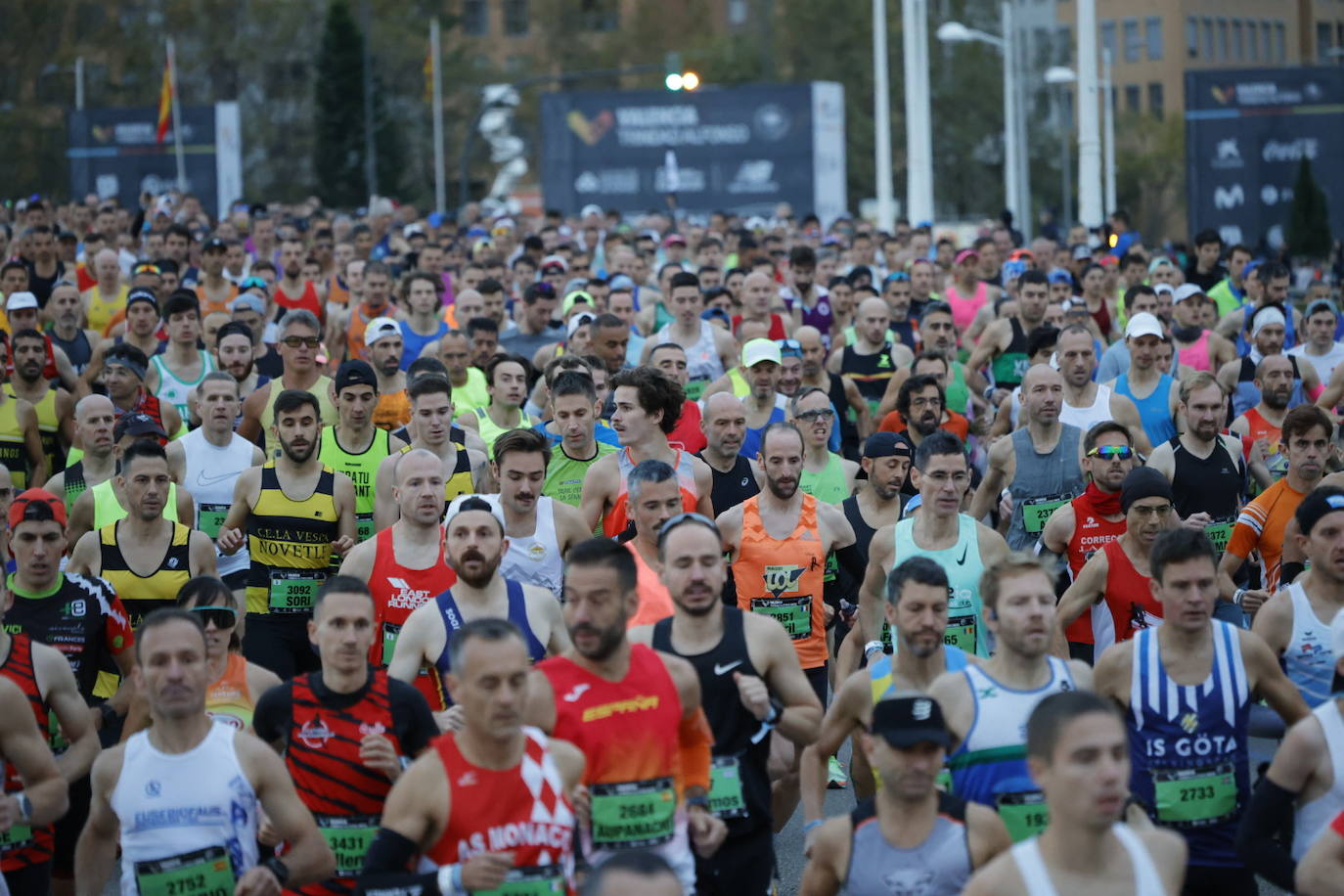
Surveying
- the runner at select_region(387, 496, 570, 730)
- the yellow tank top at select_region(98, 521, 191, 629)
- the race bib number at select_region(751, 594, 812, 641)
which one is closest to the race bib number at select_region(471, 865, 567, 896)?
the runner at select_region(387, 496, 570, 730)

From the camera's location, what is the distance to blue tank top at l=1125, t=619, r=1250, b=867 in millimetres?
6191

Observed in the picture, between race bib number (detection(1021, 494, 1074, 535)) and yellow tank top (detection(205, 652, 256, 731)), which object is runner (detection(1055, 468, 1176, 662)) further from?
yellow tank top (detection(205, 652, 256, 731))

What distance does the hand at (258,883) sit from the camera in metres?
5.68

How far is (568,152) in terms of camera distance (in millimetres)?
40469

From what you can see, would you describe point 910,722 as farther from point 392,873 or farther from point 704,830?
point 392,873

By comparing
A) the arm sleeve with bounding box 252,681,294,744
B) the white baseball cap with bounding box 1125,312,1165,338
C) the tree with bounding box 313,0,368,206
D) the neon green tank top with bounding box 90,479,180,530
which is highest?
the tree with bounding box 313,0,368,206

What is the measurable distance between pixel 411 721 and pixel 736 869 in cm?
113

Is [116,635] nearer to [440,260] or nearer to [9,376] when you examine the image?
[9,376]

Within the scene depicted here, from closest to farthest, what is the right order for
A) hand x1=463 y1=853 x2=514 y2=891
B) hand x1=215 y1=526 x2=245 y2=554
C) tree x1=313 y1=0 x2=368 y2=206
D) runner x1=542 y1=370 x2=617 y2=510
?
hand x1=463 y1=853 x2=514 y2=891, hand x1=215 y1=526 x2=245 y2=554, runner x1=542 y1=370 x2=617 y2=510, tree x1=313 y1=0 x2=368 y2=206

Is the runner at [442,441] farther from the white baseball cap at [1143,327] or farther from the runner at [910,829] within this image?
the runner at [910,829]

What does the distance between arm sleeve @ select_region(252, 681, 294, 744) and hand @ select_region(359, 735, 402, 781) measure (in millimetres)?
337

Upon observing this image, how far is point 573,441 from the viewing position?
32.5 feet

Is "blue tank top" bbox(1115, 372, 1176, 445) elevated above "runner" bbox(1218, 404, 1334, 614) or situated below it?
above

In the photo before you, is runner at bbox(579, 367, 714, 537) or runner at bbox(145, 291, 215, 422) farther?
runner at bbox(145, 291, 215, 422)
